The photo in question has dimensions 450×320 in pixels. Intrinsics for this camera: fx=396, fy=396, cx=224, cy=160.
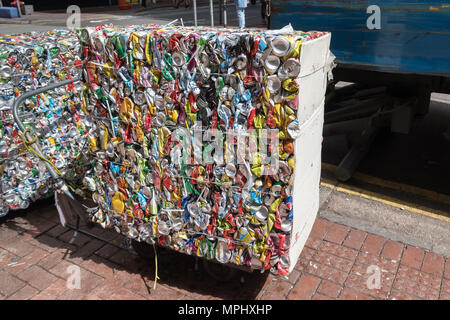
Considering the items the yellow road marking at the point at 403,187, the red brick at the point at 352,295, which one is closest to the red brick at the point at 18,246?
the red brick at the point at 352,295

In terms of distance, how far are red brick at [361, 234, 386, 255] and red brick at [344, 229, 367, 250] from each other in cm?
5

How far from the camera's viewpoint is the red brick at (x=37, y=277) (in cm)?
373

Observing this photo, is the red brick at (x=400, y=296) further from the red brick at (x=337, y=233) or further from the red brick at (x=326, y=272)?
the red brick at (x=337, y=233)

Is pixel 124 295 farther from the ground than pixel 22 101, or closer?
closer

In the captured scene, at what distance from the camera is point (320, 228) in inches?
175

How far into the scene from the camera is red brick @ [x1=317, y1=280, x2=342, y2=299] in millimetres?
3529

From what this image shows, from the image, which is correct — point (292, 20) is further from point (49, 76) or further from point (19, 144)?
point (19, 144)

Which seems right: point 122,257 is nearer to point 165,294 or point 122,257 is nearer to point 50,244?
point 165,294

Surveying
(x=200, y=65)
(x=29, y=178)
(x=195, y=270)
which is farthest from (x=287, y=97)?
(x=29, y=178)

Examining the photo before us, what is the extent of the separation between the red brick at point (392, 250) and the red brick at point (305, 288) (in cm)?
83

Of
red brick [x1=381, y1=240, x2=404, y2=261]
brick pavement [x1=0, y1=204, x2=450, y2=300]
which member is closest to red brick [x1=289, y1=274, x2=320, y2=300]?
brick pavement [x1=0, y1=204, x2=450, y2=300]

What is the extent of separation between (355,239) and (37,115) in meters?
3.76
